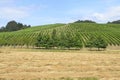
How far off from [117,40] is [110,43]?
6.73 m

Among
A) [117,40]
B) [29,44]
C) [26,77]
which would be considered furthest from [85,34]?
[26,77]

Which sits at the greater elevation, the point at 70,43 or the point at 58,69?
the point at 58,69

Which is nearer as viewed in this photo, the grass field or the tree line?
the grass field

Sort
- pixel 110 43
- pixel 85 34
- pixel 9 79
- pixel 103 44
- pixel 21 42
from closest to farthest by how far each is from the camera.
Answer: pixel 9 79 < pixel 103 44 < pixel 110 43 < pixel 21 42 < pixel 85 34

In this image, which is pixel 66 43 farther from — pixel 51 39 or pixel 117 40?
pixel 117 40

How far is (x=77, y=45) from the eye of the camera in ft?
352

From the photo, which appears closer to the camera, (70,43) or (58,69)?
(58,69)

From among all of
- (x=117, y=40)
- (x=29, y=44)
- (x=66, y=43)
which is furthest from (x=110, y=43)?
(x=29, y=44)

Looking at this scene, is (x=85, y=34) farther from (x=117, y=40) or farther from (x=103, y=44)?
(x=103, y=44)

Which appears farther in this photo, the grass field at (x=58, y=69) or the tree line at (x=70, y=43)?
the tree line at (x=70, y=43)

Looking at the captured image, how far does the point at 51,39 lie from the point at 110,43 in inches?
1064

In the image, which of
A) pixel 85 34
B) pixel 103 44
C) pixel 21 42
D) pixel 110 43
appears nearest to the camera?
pixel 103 44

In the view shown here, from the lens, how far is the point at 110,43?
120812 mm

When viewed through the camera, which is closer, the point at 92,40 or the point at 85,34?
the point at 92,40
